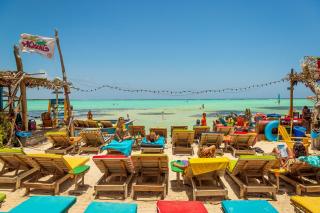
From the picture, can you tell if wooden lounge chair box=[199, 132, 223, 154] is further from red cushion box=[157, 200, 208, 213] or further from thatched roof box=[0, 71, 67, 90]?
thatched roof box=[0, 71, 67, 90]

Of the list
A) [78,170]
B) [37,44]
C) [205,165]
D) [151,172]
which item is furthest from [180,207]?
[37,44]

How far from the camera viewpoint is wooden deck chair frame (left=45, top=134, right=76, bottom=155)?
9.76 metres

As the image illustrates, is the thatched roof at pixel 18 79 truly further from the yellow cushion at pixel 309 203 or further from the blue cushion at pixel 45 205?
the yellow cushion at pixel 309 203

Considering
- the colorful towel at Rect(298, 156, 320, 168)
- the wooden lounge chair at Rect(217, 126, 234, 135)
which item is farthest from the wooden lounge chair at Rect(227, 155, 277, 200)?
the wooden lounge chair at Rect(217, 126, 234, 135)

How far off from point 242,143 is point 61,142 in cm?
790

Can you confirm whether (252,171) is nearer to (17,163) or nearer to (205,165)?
(205,165)

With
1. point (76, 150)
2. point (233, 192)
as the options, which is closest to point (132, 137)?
point (76, 150)

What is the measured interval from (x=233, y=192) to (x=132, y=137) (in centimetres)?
707

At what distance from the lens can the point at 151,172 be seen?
6055 millimetres

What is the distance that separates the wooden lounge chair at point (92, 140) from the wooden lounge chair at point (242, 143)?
18.8ft

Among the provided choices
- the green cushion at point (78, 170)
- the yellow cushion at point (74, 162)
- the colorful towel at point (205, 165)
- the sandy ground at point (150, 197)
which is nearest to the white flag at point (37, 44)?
the yellow cushion at point (74, 162)

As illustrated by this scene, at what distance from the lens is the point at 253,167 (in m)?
5.80

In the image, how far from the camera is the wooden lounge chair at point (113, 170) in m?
5.51

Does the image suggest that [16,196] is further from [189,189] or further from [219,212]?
[219,212]
